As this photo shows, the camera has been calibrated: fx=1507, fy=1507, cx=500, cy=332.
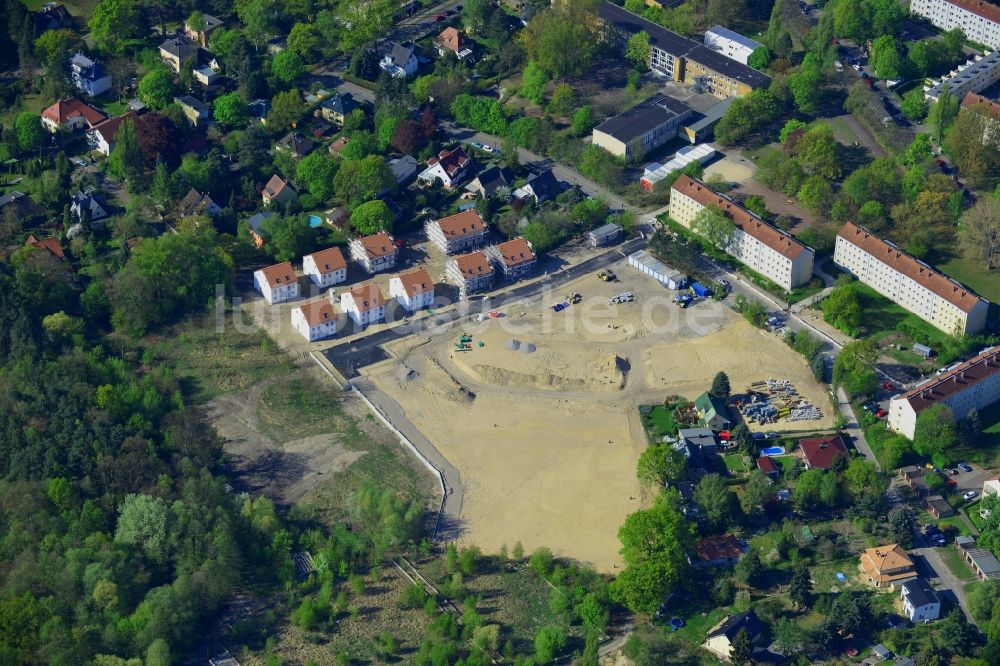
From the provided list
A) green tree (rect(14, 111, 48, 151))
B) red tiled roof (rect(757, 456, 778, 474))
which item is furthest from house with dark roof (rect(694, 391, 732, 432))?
green tree (rect(14, 111, 48, 151))

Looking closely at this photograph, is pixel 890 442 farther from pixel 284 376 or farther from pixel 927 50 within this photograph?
pixel 927 50

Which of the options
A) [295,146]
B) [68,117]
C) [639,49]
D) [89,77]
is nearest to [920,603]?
[295,146]

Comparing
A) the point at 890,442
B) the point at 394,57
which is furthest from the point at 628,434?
the point at 394,57

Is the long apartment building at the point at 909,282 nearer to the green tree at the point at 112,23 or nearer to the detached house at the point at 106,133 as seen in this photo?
the detached house at the point at 106,133

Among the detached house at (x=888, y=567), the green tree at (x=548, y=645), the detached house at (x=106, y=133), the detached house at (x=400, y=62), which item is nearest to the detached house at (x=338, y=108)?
the detached house at (x=400, y=62)

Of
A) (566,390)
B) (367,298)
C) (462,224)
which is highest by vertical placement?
(462,224)

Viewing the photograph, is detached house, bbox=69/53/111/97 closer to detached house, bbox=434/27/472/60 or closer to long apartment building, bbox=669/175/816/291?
detached house, bbox=434/27/472/60

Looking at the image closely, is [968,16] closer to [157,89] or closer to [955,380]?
[955,380]
